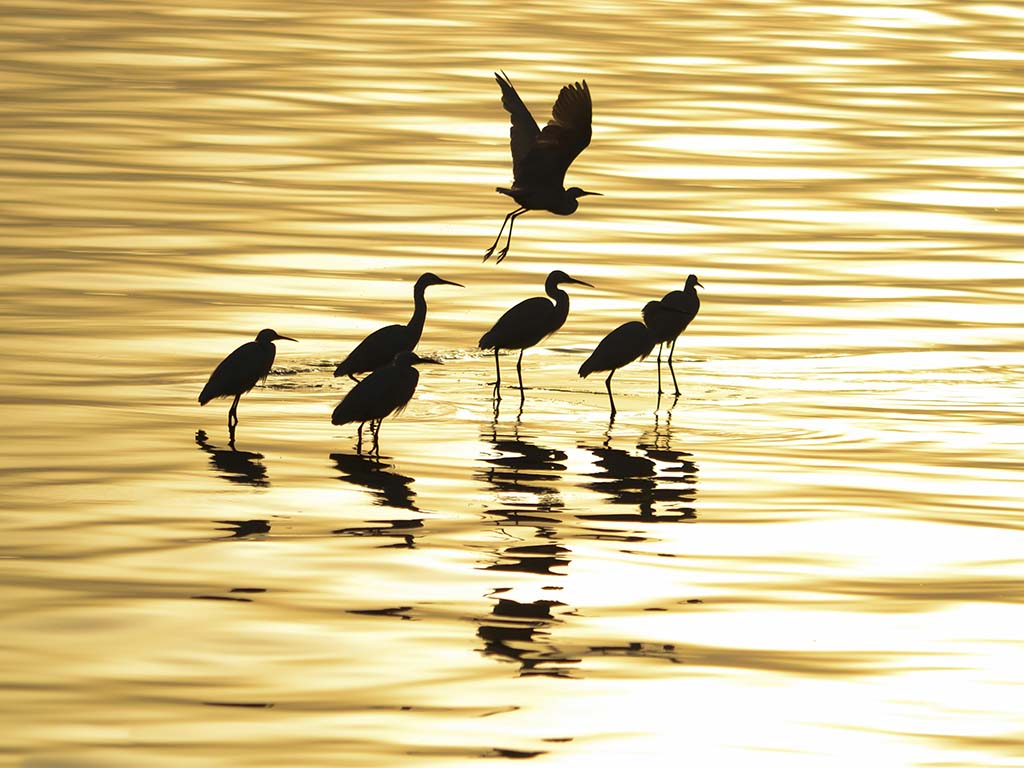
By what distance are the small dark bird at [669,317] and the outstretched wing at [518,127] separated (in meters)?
1.82

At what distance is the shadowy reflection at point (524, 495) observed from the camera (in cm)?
1122

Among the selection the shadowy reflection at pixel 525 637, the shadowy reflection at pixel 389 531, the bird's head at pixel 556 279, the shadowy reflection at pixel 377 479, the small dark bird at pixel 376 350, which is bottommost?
the shadowy reflection at pixel 525 637

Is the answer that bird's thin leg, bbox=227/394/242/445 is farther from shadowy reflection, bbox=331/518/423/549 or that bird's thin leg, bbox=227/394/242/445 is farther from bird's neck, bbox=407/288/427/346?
shadowy reflection, bbox=331/518/423/549

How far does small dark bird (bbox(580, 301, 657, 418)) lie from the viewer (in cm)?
1628

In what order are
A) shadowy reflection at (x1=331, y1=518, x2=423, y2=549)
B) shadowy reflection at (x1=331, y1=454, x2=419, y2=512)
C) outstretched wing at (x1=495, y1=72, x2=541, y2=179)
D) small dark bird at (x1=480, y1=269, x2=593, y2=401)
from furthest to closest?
outstretched wing at (x1=495, y1=72, x2=541, y2=179)
small dark bird at (x1=480, y1=269, x2=593, y2=401)
shadowy reflection at (x1=331, y1=454, x2=419, y2=512)
shadowy reflection at (x1=331, y1=518, x2=423, y2=549)

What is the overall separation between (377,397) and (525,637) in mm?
4437

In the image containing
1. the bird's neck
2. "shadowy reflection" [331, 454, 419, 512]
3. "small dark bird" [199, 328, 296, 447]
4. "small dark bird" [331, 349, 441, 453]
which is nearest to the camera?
"shadowy reflection" [331, 454, 419, 512]

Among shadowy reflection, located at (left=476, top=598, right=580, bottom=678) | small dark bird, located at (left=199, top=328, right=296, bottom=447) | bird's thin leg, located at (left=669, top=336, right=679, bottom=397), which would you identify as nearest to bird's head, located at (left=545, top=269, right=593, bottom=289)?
bird's thin leg, located at (left=669, top=336, right=679, bottom=397)

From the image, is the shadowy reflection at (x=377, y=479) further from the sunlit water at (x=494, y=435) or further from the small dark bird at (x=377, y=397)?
the small dark bird at (x=377, y=397)

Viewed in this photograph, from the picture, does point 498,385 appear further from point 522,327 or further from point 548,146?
point 548,146

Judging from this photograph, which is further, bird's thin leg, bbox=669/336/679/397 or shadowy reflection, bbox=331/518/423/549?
bird's thin leg, bbox=669/336/679/397

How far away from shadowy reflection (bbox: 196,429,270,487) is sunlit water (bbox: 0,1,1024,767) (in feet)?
0.22

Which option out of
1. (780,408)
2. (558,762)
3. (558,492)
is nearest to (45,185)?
(780,408)

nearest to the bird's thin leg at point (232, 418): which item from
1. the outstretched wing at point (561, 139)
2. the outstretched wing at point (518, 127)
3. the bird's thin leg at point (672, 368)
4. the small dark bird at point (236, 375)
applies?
the small dark bird at point (236, 375)
